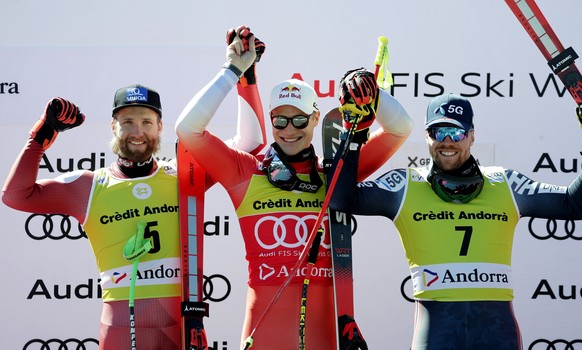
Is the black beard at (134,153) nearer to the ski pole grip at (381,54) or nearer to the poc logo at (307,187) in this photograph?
the poc logo at (307,187)

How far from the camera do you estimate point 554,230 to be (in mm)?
4430

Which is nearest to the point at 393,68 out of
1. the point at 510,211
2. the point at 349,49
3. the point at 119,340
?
the point at 349,49

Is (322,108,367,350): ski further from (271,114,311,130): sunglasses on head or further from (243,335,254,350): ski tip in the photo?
(243,335,254,350): ski tip

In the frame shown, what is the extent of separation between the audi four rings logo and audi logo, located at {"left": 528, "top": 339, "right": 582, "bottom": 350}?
168 cm

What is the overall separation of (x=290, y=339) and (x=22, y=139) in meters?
1.93

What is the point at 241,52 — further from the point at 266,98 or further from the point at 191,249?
the point at 266,98

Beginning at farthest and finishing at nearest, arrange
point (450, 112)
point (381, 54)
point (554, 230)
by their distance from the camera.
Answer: point (554, 230) → point (381, 54) → point (450, 112)

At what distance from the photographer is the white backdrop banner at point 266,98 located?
4410 mm

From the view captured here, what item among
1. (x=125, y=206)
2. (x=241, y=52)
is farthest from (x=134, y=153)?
(x=241, y=52)

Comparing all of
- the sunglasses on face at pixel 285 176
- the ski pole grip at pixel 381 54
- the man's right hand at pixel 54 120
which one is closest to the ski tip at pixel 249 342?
the sunglasses on face at pixel 285 176

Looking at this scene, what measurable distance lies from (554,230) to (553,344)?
574mm

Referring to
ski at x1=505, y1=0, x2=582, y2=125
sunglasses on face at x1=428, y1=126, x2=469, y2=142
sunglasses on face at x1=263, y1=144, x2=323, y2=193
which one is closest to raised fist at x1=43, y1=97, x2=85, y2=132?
sunglasses on face at x1=263, y1=144, x2=323, y2=193

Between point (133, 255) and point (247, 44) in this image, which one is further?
point (247, 44)

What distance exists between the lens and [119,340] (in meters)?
3.39
